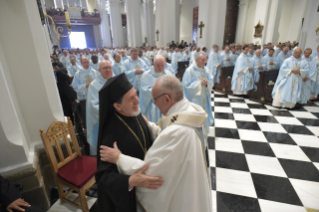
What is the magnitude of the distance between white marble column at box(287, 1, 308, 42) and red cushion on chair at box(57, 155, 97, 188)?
724 inches

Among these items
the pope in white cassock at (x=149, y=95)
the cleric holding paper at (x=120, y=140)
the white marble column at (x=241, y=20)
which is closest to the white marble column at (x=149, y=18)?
the white marble column at (x=241, y=20)

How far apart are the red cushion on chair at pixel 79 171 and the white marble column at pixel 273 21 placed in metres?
12.2

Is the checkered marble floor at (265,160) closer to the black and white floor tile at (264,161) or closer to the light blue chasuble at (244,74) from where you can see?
the black and white floor tile at (264,161)

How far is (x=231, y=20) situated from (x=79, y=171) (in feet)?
62.4

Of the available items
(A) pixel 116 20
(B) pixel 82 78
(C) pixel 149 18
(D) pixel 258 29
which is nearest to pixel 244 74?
(B) pixel 82 78

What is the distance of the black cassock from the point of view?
47.9 inches

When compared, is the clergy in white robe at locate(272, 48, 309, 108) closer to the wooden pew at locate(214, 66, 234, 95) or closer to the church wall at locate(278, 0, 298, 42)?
the wooden pew at locate(214, 66, 234, 95)

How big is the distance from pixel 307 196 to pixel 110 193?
282 cm

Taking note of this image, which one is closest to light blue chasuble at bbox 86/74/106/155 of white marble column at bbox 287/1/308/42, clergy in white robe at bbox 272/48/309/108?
clergy in white robe at bbox 272/48/309/108

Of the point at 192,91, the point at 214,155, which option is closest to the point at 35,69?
the point at 192,91

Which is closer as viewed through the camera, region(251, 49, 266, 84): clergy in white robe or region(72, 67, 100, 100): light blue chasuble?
region(72, 67, 100, 100): light blue chasuble

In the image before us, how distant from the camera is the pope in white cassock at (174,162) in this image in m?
1.17

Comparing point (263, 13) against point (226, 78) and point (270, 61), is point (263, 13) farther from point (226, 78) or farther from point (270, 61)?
point (226, 78)

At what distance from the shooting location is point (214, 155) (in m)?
3.43
